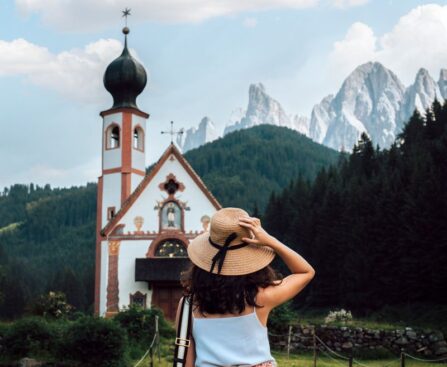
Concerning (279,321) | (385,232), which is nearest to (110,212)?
(279,321)

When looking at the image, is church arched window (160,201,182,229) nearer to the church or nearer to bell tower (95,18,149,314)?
the church

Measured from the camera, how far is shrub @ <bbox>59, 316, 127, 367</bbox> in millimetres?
Result: 15523

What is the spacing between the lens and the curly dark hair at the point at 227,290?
3215 millimetres

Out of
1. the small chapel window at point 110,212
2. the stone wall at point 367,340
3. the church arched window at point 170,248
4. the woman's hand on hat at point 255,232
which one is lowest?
the stone wall at point 367,340

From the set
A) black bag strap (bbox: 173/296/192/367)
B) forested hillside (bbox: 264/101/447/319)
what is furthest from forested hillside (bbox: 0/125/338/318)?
black bag strap (bbox: 173/296/192/367)

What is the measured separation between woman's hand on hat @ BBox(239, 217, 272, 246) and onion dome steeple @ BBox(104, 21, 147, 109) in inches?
1239

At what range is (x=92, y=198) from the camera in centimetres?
14875

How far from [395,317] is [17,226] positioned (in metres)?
133

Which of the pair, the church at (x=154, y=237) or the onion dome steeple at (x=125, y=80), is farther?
the onion dome steeple at (x=125, y=80)

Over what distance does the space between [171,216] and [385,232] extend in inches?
512

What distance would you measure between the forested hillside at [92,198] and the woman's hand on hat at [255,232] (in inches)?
3299

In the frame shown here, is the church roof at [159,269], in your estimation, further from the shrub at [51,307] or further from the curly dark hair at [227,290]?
the curly dark hair at [227,290]

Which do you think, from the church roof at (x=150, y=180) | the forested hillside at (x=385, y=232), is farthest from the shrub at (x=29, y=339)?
the forested hillside at (x=385, y=232)

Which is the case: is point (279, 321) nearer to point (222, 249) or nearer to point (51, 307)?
point (51, 307)
